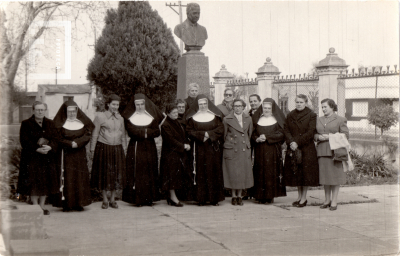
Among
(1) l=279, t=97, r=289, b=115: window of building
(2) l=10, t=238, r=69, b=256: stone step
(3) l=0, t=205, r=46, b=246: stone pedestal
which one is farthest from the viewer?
(1) l=279, t=97, r=289, b=115: window of building

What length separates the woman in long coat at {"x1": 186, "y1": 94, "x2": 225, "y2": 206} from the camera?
7.49m

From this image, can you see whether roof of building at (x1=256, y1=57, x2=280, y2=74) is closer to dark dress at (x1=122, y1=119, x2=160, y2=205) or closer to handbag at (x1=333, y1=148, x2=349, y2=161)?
A: handbag at (x1=333, y1=148, x2=349, y2=161)

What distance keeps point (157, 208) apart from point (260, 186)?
5.30 ft

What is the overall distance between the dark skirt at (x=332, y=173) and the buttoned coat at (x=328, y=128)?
13cm

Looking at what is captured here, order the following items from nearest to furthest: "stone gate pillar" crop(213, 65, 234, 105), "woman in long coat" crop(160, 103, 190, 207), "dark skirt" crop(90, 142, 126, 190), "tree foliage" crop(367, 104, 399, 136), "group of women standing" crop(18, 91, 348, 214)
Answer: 1. "group of women standing" crop(18, 91, 348, 214)
2. "dark skirt" crop(90, 142, 126, 190)
3. "woman in long coat" crop(160, 103, 190, 207)
4. "tree foliage" crop(367, 104, 399, 136)
5. "stone gate pillar" crop(213, 65, 234, 105)

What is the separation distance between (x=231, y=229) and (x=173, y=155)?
191 centimetres

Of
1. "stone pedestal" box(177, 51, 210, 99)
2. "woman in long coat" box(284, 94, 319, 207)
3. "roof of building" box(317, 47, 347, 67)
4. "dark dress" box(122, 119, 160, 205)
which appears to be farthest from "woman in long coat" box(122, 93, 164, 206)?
"roof of building" box(317, 47, 347, 67)

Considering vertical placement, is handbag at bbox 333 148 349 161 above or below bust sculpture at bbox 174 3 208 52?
below

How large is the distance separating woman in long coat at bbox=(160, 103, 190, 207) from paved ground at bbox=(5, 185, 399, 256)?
1.15 ft

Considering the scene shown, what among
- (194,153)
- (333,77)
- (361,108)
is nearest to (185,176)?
(194,153)

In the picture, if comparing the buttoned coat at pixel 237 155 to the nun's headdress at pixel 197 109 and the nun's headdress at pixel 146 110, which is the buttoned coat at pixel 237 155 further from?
the nun's headdress at pixel 146 110

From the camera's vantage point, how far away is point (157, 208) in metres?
7.32

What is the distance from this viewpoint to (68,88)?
16.1 metres

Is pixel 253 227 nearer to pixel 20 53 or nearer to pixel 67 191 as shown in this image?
pixel 67 191
